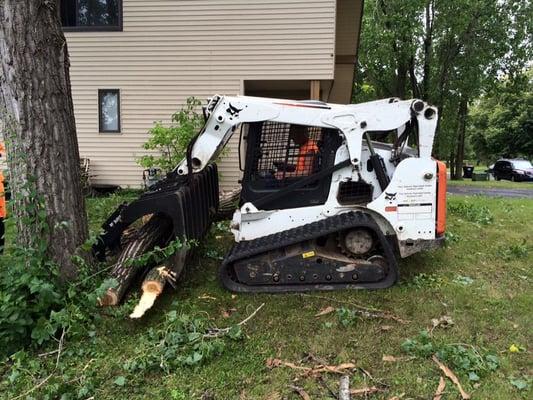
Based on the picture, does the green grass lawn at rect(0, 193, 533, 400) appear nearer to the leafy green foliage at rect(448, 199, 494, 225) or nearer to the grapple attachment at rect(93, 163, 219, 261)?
the grapple attachment at rect(93, 163, 219, 261)

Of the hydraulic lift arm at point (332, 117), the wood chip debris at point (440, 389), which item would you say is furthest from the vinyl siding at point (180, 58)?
the wood chip debris at point (440, 389)

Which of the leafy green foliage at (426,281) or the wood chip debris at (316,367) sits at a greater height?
the leafy green foliage at (426,281)

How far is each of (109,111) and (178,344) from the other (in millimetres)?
10709

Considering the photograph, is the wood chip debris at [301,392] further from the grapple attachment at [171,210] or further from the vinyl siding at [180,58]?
the vinyl siding at [180,58]

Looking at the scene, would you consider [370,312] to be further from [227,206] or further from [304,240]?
[227,206]

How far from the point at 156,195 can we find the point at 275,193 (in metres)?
1.33

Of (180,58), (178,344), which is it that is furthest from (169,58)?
(178,344)

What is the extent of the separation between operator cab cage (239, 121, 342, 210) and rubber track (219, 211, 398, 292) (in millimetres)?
401

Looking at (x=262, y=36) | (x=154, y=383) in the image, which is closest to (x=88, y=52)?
(x=262, y=36)

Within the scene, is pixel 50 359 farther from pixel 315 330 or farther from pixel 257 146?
pixel 257 146

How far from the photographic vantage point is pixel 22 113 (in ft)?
14.4

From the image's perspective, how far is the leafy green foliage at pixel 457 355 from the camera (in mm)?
3695

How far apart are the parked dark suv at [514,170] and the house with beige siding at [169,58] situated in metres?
27.1

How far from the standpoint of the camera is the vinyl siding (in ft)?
41.1
